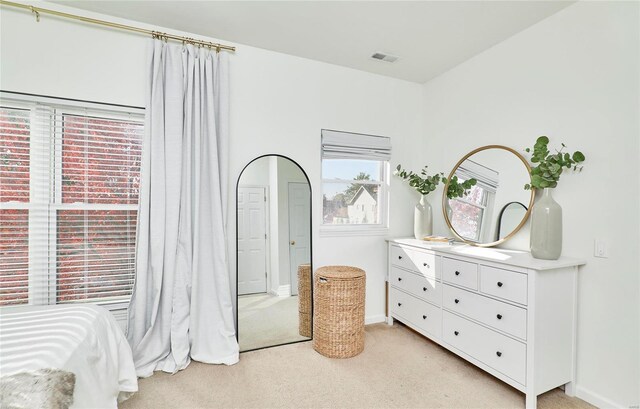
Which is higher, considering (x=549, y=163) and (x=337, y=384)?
(x=549, y=163)

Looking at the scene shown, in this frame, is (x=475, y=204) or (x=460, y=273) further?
(x=475, y=204)

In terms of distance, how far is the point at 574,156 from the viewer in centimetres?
204

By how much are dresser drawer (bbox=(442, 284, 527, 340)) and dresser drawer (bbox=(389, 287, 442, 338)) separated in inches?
7.3

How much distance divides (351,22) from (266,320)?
2.50m

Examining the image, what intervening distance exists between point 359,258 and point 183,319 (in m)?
1.67

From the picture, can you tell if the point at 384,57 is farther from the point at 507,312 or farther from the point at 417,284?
the point at 507,312

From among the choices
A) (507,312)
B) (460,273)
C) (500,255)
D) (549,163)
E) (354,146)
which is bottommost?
(507,312)

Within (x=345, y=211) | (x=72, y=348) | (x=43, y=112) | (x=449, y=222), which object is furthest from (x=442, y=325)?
(x=43, y=112)

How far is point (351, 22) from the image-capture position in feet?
7.86

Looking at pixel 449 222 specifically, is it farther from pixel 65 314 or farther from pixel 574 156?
pixel 65 314

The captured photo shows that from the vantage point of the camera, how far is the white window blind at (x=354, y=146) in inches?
121

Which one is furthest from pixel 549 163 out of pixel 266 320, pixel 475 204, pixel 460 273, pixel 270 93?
pixel 266 320

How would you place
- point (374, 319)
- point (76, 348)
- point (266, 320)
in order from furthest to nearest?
point (374, 319)
point (266, 320)
point (76, 348)

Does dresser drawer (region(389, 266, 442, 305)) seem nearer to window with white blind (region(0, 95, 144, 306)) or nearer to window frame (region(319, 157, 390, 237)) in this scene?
window frame (region(319, 157, 390, 237))
